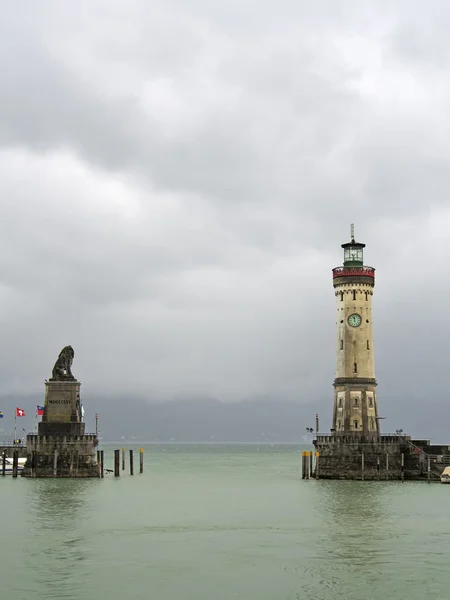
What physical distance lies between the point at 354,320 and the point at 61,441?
36.2 m

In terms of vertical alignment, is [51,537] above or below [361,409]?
below

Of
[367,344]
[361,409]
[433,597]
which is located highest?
[367,344]

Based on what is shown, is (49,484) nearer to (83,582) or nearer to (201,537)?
(201,537)

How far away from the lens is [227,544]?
2101 inches

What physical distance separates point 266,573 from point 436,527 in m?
21.1

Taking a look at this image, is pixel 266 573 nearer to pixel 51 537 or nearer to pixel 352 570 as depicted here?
pixel 352 570

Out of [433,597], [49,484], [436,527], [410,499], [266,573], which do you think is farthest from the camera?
[49,484]

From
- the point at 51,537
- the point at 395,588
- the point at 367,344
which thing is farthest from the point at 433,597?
the point at 367,344

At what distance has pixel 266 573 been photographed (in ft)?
144

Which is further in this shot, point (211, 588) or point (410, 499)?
point (410, 499)

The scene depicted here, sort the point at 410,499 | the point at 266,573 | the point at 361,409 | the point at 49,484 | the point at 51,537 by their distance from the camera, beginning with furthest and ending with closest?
the point at 361,409 → the point at 49,484 → the point at 410,499 → the point at 51,537 → the point at 266,573

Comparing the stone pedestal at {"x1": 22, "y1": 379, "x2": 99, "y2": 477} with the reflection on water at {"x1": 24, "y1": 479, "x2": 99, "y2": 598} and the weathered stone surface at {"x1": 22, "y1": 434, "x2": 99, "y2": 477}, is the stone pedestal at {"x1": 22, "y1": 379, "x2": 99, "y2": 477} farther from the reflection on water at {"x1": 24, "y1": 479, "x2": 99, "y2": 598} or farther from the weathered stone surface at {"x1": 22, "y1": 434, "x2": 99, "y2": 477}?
the reflection on water at {"x1": 24, "y1": 479, "x2": 99, "y2": 598}

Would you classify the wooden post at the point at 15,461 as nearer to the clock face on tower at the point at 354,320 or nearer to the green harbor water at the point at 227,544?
the green harbor water at the point at 227,544

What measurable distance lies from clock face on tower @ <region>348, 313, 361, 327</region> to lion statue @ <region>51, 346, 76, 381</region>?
3290 centimetres
